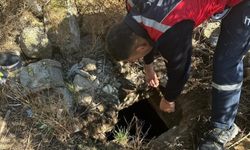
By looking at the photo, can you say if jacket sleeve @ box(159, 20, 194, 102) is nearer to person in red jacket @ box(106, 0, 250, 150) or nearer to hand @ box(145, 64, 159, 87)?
person in red jacket @ box(106, 0, 250, 150)

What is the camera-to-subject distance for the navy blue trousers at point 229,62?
1.67 metres

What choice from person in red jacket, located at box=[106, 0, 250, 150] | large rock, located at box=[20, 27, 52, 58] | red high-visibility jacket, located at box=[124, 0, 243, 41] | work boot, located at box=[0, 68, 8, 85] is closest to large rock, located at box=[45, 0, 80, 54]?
large rock, located at box=[20, 27, 52, 58]

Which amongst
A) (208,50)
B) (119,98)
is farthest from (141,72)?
(208,50)

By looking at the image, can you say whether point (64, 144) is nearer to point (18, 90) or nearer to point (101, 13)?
point (18, 90)

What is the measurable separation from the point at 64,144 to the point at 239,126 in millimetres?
1625

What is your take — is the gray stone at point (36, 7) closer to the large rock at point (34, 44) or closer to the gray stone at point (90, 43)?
the large rock at point (34, 44)

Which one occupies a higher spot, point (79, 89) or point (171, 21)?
point (171, 21)

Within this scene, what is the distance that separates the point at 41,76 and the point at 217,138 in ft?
5.72

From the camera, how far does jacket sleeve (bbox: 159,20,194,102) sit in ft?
4.95

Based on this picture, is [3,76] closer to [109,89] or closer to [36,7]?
[36,7]

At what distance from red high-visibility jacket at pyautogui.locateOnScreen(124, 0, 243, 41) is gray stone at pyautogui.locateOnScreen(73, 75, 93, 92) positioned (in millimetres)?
1130

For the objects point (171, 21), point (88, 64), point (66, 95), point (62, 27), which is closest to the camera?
point (171, 21)

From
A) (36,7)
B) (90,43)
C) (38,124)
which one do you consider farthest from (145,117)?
(36,7)

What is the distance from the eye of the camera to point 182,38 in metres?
1.52
